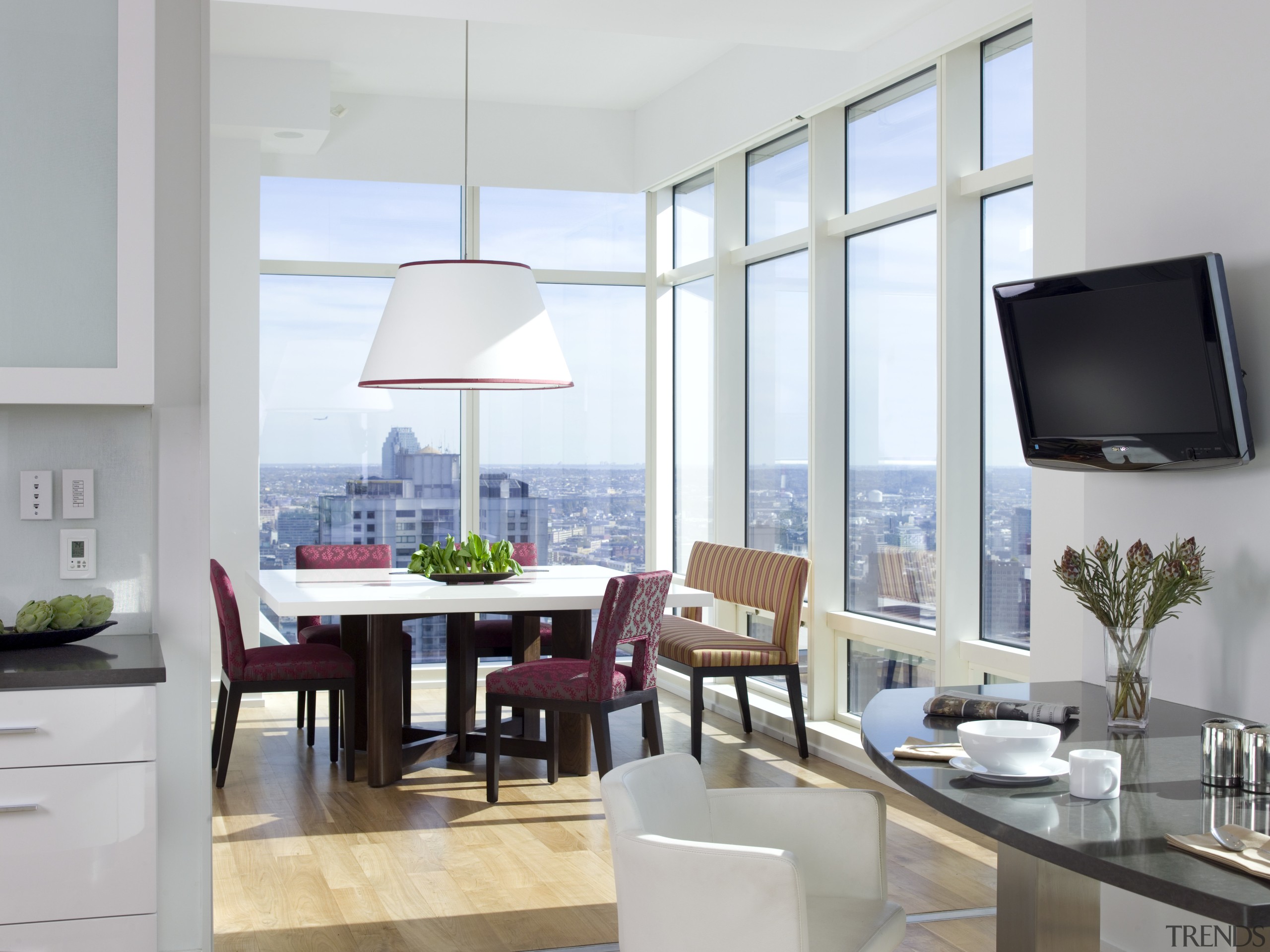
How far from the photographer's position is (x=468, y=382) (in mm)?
4832

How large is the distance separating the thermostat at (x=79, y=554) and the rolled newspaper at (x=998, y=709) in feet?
6.46

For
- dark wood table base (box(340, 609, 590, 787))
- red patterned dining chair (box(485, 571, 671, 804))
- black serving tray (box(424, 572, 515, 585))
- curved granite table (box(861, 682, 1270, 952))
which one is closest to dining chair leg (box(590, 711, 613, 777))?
red patterned dining chair (box(485, 571, 671, 804))

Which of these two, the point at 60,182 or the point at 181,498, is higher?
the point at 60,182

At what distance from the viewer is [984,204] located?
184 inches

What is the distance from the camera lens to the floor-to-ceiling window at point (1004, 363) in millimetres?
4410

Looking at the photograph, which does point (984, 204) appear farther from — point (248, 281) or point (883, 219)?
point (248, 281)

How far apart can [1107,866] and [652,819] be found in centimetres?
82

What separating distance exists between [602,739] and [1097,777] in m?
2.66

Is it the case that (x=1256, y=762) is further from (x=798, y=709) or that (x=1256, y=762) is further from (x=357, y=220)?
(x=357, y=220)

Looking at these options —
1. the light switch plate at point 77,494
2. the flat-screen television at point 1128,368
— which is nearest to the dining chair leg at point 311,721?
the light switch plate at point 77,494

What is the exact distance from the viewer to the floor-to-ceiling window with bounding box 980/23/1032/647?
4410 millimetres

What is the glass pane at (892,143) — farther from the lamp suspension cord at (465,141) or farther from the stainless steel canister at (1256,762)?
the stainless steel canister at (1256,762)

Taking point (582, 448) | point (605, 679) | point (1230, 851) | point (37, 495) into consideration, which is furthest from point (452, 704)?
point (1230, 851)

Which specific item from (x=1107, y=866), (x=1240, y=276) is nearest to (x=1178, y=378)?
(x=1240, y=276)
